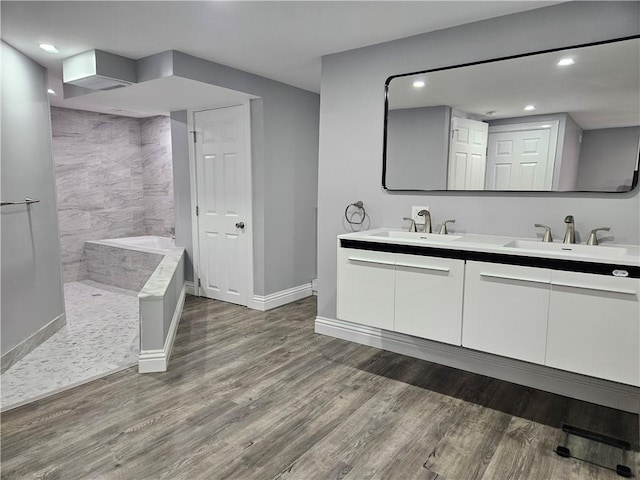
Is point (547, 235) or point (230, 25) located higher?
point (230, 25)

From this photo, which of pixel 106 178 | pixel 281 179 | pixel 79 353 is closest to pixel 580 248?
pixel 281 179

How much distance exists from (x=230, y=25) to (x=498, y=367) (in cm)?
278

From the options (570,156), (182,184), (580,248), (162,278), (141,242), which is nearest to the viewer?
(580,248)

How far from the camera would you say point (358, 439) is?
2.04m

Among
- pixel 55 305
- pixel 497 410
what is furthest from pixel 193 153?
pixel 497 410

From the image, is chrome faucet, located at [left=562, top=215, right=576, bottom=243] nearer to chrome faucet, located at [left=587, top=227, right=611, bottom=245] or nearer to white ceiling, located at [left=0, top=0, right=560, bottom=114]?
chrome faucet, located at [left=587, top=227, right=611, bottom=245]

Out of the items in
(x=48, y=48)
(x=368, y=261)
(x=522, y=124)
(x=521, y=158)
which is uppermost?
(x=48, y=48)

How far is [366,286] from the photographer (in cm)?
264

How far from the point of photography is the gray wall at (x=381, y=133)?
2232 millimetres

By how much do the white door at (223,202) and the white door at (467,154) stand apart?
2.04m

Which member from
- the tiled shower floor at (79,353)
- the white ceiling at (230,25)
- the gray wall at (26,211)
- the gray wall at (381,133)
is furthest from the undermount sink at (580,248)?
the gray wall at (26,211)

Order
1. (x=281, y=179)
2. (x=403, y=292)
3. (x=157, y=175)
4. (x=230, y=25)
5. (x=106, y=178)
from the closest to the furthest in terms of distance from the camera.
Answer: (x=403, y=292)
(x=230, y=25)
(x=281, y=179)
(x=106, y=178)
(x=157, y=175)

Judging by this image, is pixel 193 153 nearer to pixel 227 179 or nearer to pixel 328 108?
pixel 227 179

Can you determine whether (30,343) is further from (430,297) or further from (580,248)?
(580,248)
